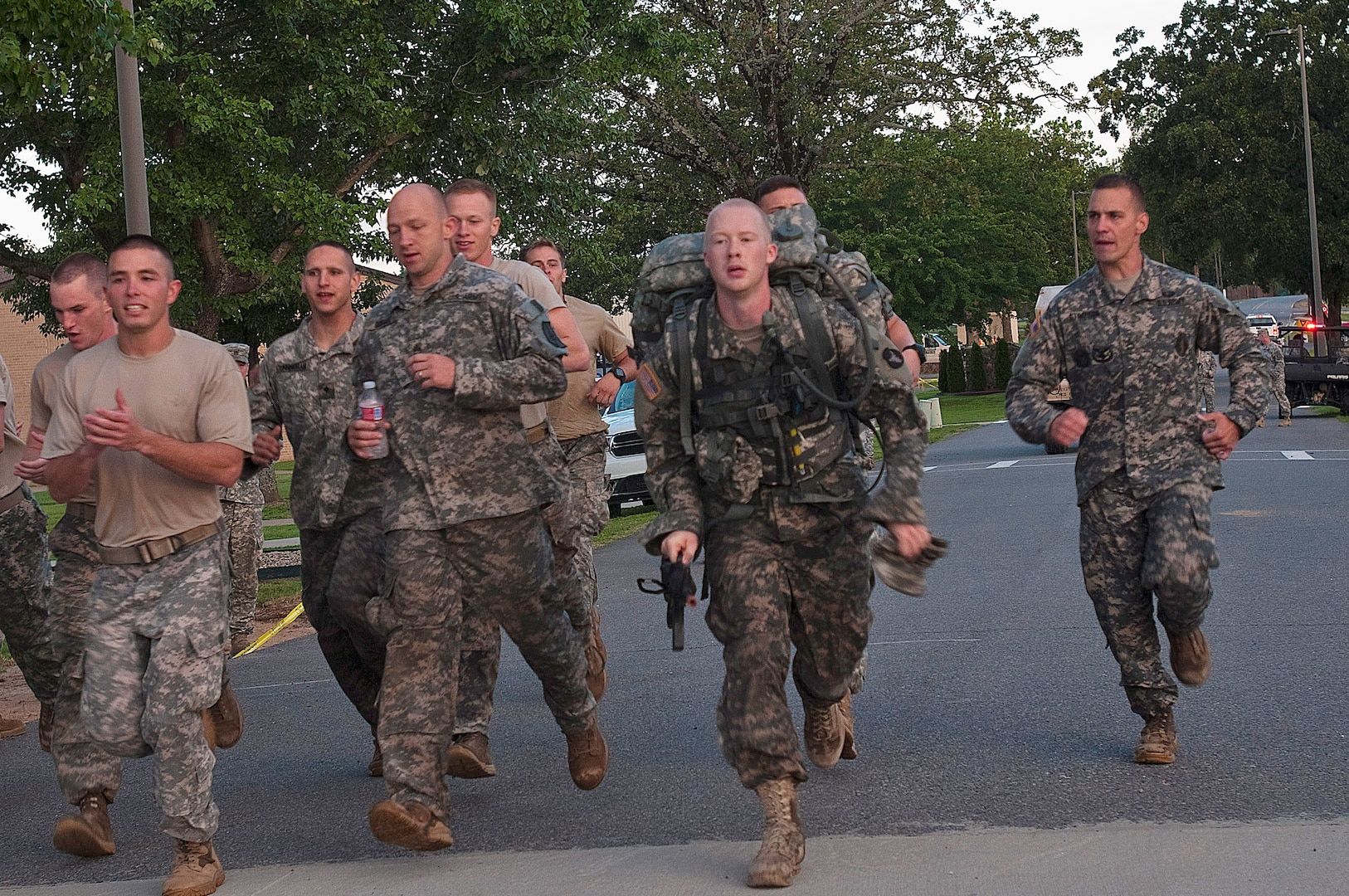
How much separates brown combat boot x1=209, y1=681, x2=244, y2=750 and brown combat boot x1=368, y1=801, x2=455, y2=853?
1536mm

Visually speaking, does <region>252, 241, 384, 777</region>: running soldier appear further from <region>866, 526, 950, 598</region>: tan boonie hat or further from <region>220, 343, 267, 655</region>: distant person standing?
<region>220, 343, 267, 655</region>: distant person standing

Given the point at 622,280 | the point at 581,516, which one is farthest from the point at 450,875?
the point at 622,280

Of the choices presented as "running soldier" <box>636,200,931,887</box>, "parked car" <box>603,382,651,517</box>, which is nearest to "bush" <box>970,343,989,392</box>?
"parked car" <box>603,382,651,517</box>

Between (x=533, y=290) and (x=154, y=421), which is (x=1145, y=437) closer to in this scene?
(x=533, y=290)

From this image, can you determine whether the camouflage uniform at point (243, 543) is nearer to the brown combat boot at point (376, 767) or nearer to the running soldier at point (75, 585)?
the running soldier at point (75, 585)

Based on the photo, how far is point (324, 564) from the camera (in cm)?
628

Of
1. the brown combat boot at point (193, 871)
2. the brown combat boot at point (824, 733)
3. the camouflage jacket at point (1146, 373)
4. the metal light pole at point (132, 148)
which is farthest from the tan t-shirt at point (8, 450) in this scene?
the metal light pole at point (132, 148)

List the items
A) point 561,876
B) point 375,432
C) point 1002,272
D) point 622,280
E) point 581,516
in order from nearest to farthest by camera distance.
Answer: point 561,876 → point 375,432 → point 581,516 → point 622,280 → point 1002,272

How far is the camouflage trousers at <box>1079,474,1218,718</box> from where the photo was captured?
5926 mm

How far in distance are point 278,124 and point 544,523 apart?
46.9 feet

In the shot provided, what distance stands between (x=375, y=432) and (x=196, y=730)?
1.10 metres

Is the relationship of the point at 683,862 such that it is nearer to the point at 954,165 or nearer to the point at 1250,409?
the point at 1250,409

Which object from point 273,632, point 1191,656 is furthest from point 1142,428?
point 273,632

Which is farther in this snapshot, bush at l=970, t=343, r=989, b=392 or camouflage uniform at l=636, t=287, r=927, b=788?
bush at l=970, t=343, r=989, b=392
